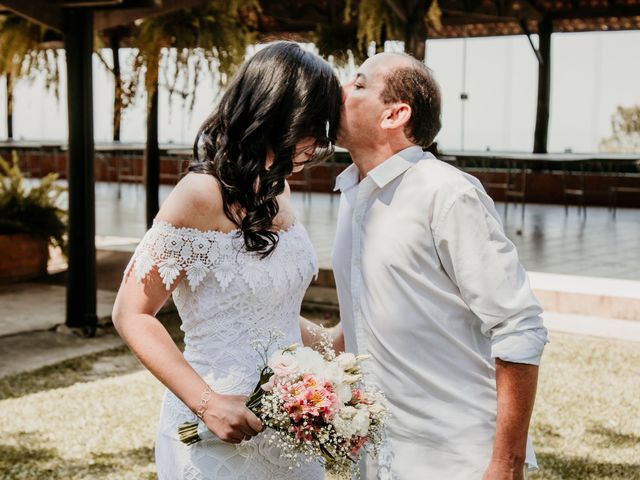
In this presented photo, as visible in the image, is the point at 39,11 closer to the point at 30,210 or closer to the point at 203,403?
the point at 30,210

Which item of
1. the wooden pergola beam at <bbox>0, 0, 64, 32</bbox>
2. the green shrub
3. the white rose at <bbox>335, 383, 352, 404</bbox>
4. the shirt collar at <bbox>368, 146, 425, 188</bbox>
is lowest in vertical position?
the green shrub

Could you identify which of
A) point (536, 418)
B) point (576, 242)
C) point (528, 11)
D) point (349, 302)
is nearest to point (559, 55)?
point (528, 11)

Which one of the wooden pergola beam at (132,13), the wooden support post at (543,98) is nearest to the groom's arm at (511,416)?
the wooden pergola beam at (132,13)

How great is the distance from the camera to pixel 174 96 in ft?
27.2

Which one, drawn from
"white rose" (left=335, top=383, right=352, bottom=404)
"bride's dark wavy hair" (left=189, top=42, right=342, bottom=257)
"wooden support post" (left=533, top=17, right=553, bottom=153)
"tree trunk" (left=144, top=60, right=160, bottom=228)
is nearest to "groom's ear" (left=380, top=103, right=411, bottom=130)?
"bride's dark wavy hair" (left=189, top=42, right=342, bottom=257)

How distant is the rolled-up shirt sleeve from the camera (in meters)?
1.66

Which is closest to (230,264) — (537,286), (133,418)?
(133,418)

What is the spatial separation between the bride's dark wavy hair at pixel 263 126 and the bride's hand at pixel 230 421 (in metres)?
0.32

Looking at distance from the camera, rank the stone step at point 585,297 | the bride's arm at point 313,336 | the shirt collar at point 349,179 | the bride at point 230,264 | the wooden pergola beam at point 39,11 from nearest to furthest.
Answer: the bride at point 230,264 < the shirt collar at point 349,179 < the bride's arm at point 313,336 < the wooden pergola beam at point 39,11 < the stone step at point 585,297

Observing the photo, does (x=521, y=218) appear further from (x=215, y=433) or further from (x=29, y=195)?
(x=215, y=433)

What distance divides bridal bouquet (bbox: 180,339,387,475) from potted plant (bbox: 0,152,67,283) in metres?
7.39

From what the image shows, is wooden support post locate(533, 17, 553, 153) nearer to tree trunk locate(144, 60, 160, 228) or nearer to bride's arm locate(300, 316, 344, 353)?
tree trunk locate(144, 60, 160, 228)

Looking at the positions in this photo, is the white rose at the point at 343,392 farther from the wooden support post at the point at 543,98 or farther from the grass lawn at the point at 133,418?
the wooden support post at the point at 543,98

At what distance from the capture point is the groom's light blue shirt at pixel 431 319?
1.72 m
